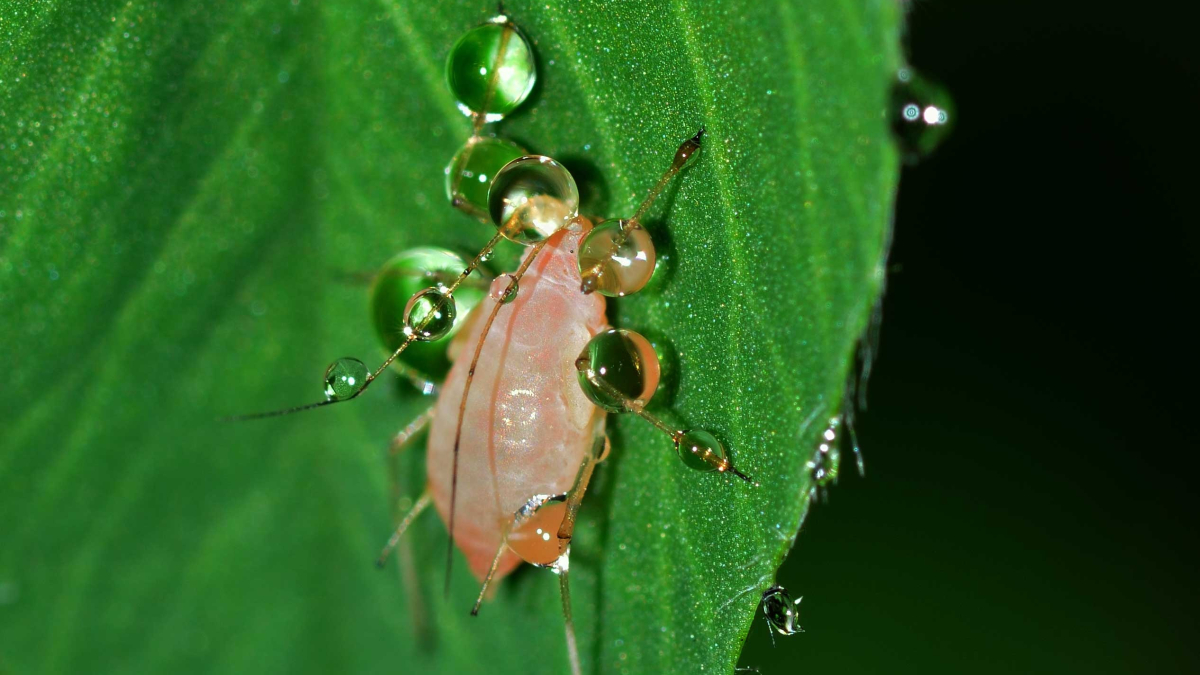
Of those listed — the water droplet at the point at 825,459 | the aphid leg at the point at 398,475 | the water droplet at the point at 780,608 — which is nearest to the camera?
the water droplet at the point at 825,459

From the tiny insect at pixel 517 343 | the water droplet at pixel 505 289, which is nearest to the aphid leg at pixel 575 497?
the tiny insect at pixel 517 343

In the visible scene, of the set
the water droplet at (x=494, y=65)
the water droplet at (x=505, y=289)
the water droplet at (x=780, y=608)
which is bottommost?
the water droplet at (x=780, y=608)

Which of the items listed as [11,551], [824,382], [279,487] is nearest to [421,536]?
[279,487]

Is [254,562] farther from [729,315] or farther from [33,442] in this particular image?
[729,315]

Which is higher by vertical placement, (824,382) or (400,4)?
(400,4)

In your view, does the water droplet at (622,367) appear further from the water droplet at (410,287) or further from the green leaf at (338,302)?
the water droplet at (410,287)

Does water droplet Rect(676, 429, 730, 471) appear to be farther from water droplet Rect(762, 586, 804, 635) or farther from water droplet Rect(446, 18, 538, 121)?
water droplet Rect(446, 18, 538, 121)
